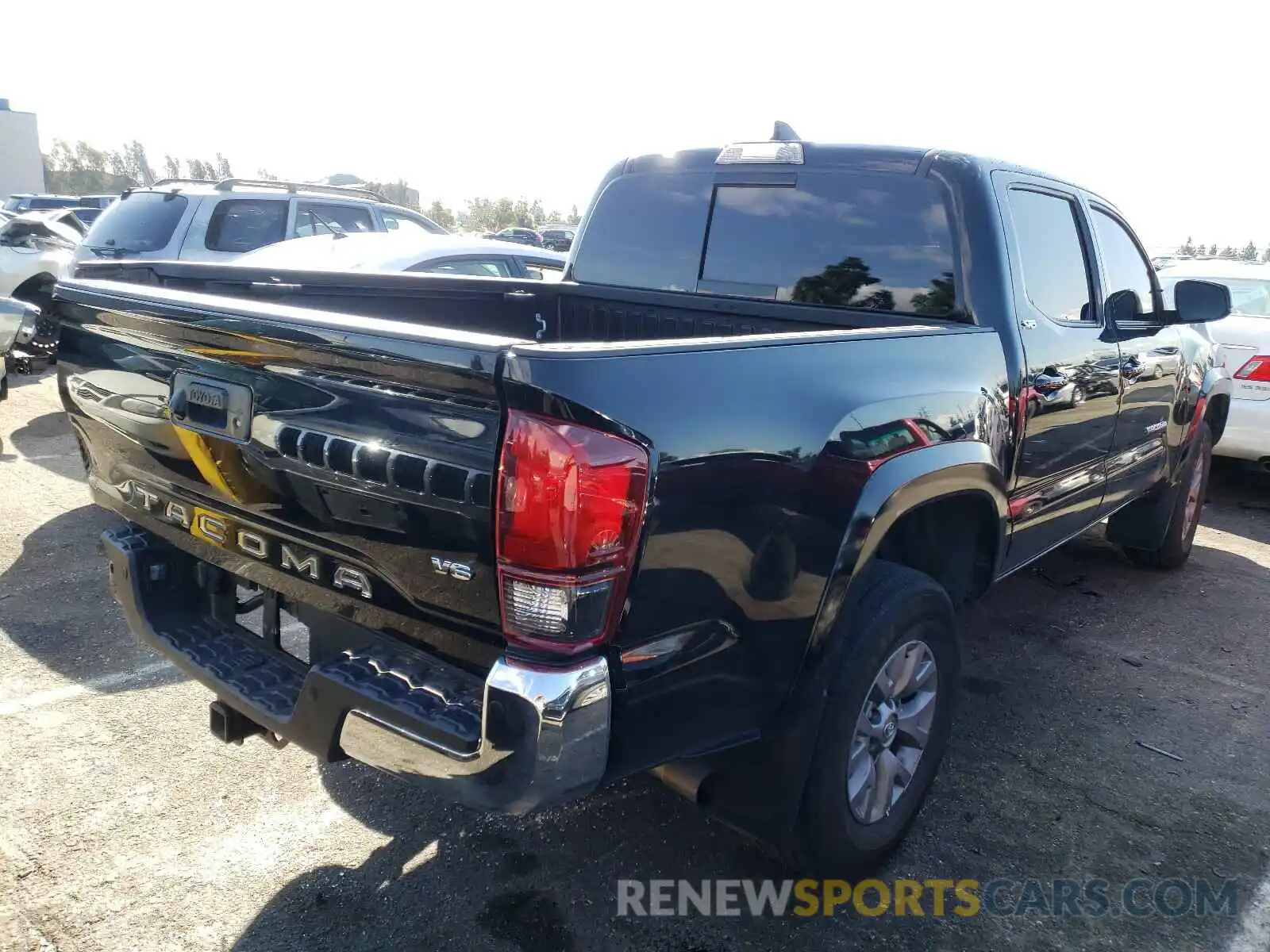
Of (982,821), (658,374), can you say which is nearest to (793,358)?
(658,374)

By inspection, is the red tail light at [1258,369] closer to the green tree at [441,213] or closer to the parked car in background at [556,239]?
the parked car in background at [556,239]

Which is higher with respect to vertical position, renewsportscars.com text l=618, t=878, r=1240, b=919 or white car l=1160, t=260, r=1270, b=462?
white car l=1160, t=260, r=1270, b=462

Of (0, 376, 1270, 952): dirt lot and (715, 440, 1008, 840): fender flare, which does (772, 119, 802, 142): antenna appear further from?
(0, 376, 1270, 952): dirt lot

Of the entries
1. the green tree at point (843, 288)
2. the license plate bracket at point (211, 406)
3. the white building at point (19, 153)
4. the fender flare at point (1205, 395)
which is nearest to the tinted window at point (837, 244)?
the green tree at point (843, 288)

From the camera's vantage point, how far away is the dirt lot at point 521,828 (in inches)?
98.3

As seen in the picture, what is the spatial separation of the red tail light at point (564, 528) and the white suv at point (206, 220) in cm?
702

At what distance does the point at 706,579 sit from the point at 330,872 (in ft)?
4.92

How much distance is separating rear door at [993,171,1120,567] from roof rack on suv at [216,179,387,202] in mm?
6852

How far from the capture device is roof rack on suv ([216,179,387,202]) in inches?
324

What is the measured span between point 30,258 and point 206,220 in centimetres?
379

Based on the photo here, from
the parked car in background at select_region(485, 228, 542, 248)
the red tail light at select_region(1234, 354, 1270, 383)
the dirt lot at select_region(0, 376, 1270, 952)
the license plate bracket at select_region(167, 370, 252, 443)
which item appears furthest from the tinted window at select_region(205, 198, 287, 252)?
the parked car in background at select_region(485, 228, 542, 248)

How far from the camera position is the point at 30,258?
404 inches

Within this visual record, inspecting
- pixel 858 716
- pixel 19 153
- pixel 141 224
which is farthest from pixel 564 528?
pixel 19 153

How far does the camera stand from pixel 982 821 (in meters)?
3.03
